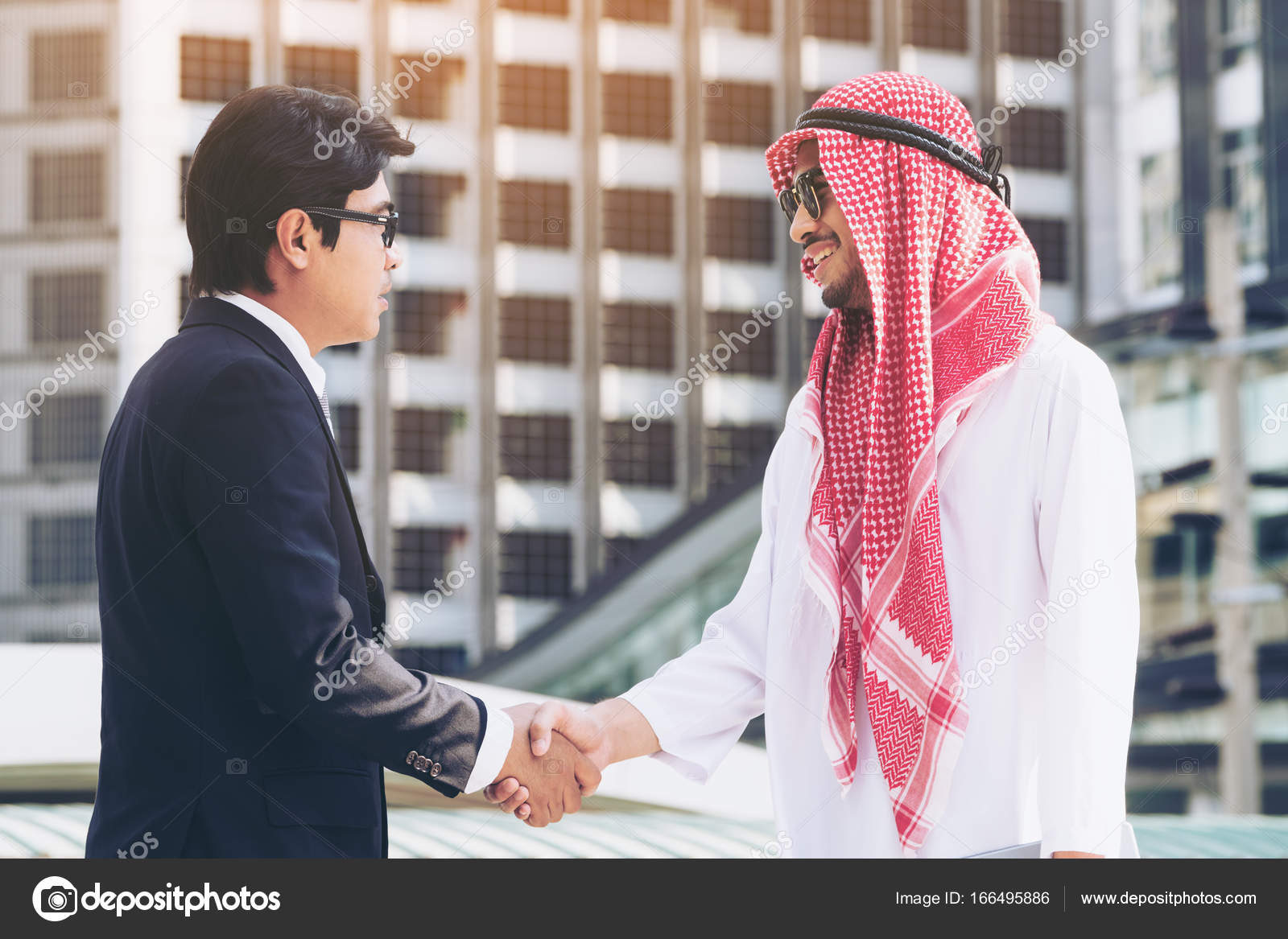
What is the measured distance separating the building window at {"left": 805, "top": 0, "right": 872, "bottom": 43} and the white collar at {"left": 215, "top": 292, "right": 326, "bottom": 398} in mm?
34712

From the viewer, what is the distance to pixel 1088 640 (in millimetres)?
2045

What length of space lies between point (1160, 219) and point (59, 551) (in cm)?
2529

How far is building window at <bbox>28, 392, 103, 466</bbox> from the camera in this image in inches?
1262

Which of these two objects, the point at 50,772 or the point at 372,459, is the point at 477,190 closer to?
the point at 372,459

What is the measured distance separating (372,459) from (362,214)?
1290 inches

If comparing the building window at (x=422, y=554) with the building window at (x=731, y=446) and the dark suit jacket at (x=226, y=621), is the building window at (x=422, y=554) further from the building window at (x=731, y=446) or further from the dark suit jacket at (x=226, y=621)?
the dark suit jacket at (x=226, y=621)

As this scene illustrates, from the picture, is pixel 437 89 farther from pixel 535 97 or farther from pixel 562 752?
pixel 562 752

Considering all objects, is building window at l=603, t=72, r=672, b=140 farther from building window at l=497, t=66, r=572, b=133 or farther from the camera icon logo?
the camera icon logo

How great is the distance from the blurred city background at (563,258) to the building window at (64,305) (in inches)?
4.0

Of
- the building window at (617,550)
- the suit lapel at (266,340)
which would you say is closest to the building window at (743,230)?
the building window at (617,550)

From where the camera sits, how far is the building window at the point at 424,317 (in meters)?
34.6

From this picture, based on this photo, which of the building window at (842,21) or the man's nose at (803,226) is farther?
the building window at (842,21)

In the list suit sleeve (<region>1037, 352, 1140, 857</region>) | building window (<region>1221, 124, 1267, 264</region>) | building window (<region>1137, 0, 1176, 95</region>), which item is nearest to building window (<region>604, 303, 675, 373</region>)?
building window (<region>1137, 0, 1176, 95</region>)

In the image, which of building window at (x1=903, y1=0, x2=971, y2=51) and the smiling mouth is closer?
the smiling mouth
